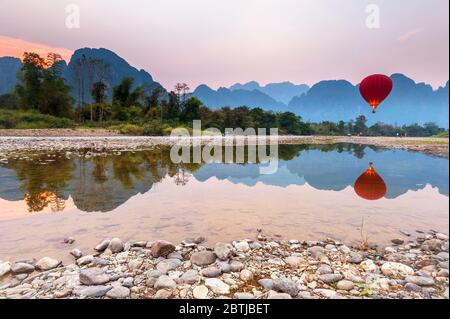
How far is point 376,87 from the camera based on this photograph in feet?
43.3

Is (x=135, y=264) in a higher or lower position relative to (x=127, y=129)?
lower

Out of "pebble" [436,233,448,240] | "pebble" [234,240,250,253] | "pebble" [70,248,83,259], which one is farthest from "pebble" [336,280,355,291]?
"pebble" [70,248,83,259]

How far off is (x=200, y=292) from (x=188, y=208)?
10.9 ft

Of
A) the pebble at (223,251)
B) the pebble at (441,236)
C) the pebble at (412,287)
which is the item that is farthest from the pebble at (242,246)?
the pebble at (441,236)

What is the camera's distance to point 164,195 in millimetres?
7250

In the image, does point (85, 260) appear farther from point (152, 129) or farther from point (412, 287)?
point (152, 129)

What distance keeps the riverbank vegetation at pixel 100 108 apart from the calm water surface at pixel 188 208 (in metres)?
31.6

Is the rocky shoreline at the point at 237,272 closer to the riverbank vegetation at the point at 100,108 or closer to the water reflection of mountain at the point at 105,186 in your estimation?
the water reflection of mountain at the point at 105,186

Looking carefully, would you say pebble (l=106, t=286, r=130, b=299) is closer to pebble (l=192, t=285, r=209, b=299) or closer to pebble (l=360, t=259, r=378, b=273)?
pebble (l=192, t=285, r=209, b=299)

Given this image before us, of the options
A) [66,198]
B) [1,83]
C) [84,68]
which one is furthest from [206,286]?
[1,83]

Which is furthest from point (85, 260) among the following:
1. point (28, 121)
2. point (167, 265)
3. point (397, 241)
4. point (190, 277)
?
point (28, 121)

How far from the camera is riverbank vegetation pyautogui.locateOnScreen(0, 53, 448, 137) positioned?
39378 mm

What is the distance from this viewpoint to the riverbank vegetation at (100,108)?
39378mm

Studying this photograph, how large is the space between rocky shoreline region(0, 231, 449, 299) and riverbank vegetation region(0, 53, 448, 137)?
3744 cm
